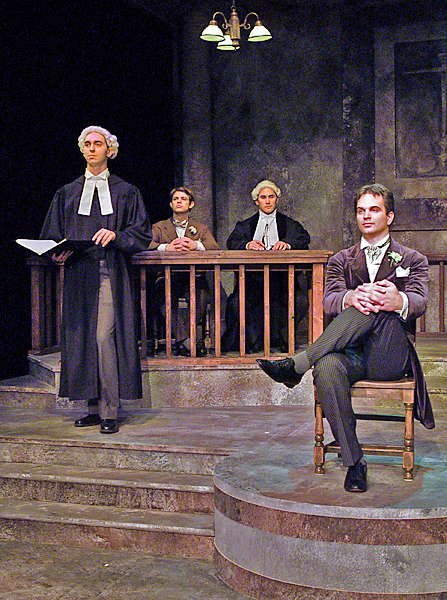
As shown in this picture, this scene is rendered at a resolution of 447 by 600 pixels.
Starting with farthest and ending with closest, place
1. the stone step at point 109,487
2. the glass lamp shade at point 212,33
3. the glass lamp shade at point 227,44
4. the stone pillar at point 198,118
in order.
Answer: the stone pillar at point 198,118, the glass lamp shade at point 227,44, the glass lamp shade at point 212,33, the stone step at point 109,487

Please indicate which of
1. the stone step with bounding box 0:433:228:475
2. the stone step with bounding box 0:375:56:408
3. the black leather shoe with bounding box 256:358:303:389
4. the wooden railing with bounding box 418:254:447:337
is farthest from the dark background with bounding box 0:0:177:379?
the black leather shoe with bounding box 256:358:303:389

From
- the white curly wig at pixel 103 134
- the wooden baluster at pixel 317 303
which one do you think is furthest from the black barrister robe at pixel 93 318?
the wooden baluster at pixel 317 303

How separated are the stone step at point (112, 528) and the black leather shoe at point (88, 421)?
0.73 metres

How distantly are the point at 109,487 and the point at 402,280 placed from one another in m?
1.74

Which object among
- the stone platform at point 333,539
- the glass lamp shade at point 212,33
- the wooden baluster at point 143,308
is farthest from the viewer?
the glass lamp shade at point 212,33

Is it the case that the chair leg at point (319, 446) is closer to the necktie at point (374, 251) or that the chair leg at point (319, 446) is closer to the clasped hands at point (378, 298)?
the clasped hands at point (378, 298)

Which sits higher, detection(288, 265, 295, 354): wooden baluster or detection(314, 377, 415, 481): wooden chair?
detection(288, 265, 295, 354): wooden baluster

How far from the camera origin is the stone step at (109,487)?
3.92 m

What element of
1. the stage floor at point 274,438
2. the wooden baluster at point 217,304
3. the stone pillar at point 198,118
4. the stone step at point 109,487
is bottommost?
the stone step at point 109,487

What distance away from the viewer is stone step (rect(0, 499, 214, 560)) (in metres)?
3.70

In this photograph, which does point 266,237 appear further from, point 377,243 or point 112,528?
point 112,528

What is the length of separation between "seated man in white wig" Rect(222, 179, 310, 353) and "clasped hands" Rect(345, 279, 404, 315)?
226cm

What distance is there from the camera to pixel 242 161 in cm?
817

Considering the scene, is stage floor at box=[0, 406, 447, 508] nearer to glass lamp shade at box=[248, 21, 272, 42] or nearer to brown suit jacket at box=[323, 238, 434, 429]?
brown suit jacket at box=[323, 238, 434, 429]
